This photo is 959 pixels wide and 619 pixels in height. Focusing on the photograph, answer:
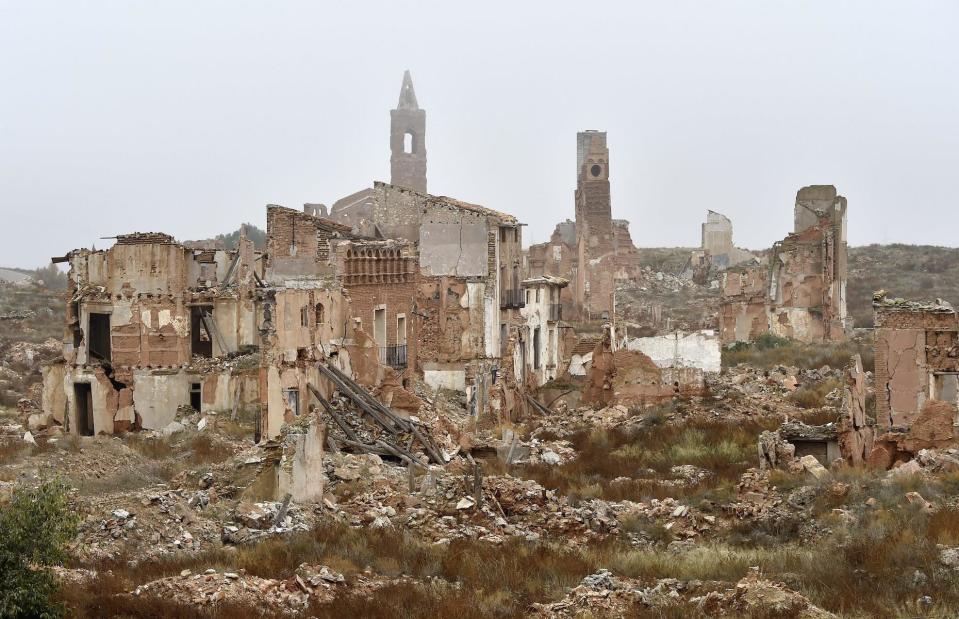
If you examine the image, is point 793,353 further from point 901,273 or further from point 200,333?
point 901,273

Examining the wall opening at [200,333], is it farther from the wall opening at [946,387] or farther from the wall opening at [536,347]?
the wall opening at [946,387]

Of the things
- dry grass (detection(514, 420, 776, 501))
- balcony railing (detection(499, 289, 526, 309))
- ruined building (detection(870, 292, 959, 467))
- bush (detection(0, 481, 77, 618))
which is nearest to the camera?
bush (detection(0, 481, 77, 618))

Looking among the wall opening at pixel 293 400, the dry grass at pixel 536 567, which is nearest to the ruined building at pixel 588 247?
the wall opening at pixel 293 400

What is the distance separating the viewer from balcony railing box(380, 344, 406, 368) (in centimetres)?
2981

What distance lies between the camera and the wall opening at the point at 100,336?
2972cm

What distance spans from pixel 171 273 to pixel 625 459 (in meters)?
13.4

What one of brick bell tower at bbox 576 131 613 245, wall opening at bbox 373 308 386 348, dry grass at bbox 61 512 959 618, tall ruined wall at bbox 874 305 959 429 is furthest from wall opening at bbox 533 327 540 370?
brick bell tower at bbox 576 131 613 245

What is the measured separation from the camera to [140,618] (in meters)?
11.2

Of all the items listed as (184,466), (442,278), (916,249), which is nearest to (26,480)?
(184,466)

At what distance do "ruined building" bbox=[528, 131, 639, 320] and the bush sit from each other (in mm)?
51755

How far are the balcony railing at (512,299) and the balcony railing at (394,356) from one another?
4.42m

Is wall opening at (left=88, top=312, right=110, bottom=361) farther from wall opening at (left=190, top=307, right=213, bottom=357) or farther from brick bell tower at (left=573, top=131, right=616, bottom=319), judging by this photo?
brick bell tower at (left=573, top=131, right=616, bottom=319)

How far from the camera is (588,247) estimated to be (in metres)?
64.1

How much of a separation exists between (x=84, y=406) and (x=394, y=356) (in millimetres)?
8268
